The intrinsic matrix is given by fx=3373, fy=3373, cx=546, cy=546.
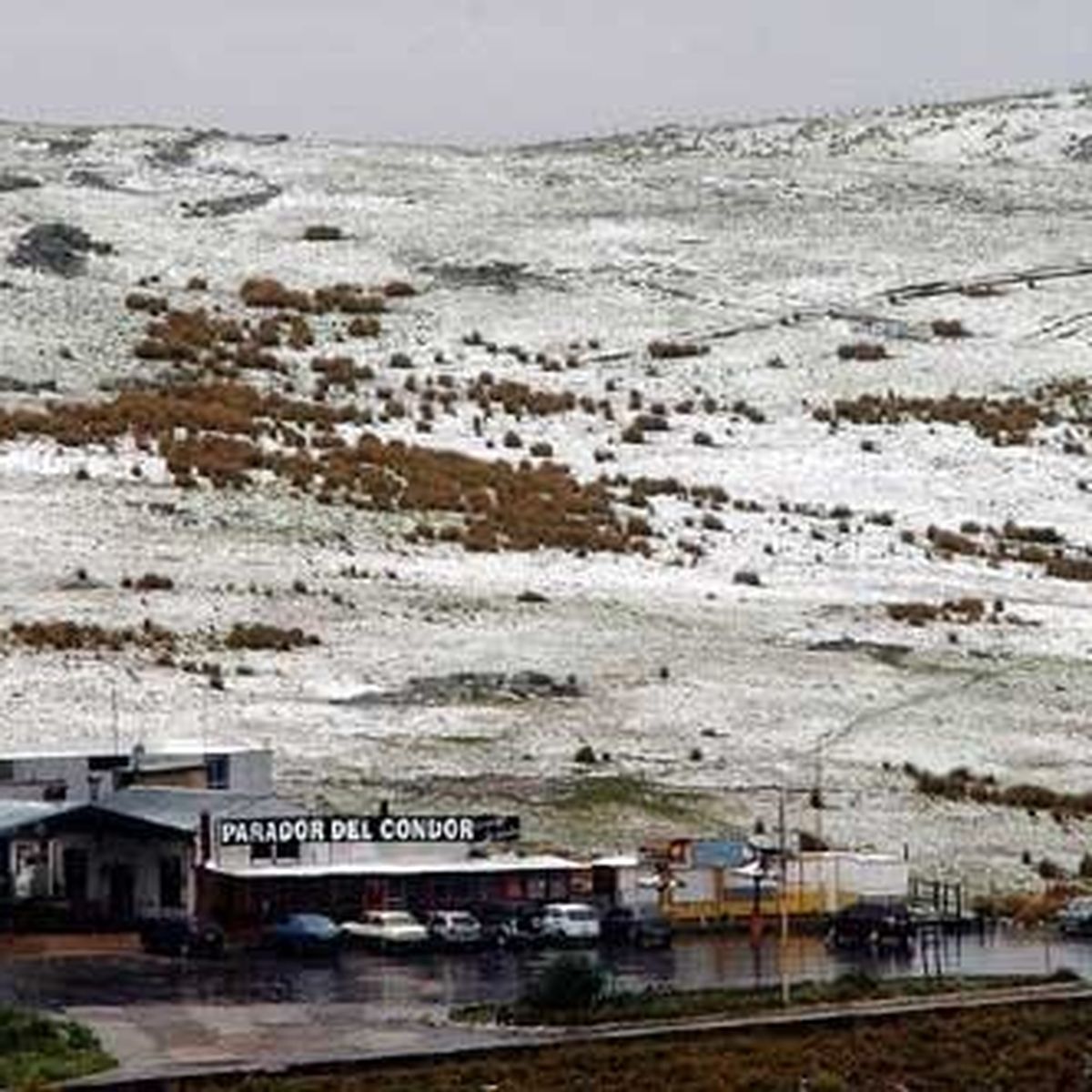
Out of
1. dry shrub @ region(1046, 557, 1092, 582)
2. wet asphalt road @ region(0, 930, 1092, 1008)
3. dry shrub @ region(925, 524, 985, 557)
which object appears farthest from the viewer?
dry shrub @ region(925, 524, 985, 557)

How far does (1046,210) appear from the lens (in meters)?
87.5

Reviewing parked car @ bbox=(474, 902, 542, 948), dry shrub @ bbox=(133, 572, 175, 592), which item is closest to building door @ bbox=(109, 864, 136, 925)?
parked car @ bbox=(474, 902, 542, 948)

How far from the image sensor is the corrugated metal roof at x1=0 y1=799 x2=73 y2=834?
3669 cm

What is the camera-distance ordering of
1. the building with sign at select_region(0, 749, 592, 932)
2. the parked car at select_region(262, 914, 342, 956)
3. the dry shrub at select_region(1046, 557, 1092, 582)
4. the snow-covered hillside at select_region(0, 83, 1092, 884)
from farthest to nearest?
1. the dry shrub at select_region(1046, 557, 1092, 582)
2. the snow-covered hillside at select_region(0, 83, 1092, 884)
3. the building with sign at select_region(0, 749, 592, 932)
4. the parked car at select_region(262, 914, 342, 956)

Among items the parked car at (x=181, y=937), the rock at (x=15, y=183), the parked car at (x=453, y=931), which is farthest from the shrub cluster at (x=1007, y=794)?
the rock at (x=15, y=183)

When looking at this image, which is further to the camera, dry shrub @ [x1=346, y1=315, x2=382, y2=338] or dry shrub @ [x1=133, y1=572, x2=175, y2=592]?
dry shrub @ [x1=346, y1=315, x2=382, y2=338]

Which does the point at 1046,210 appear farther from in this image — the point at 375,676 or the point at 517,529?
the point at 375,676

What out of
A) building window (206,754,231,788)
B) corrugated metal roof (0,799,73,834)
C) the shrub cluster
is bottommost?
corrugated metal roof (0,799,73,834)

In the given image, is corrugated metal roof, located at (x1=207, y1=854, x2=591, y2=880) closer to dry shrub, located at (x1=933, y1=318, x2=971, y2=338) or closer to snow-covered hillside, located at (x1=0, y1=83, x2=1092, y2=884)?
snow-covered hillside, located at (x1=0, y1=83, x2=1092, y2=884)

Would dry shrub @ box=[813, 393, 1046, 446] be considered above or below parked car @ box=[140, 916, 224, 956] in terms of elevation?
above

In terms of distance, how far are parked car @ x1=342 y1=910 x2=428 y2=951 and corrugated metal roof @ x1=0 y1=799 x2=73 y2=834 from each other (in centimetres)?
367

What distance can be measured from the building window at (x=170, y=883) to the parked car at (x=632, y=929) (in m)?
4.64

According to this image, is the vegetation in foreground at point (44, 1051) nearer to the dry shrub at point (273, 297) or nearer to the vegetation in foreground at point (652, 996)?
the vegetation in foreground at point (652, 996)

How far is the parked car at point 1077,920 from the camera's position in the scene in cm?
3588
